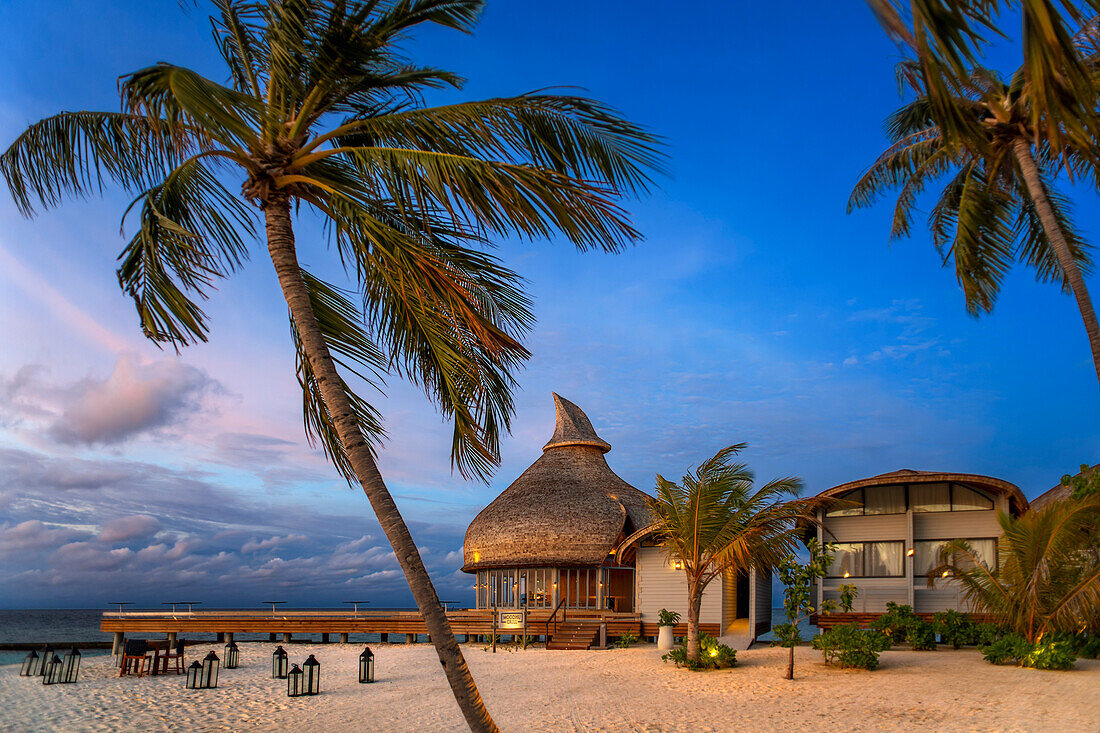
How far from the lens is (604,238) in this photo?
17.1 feet

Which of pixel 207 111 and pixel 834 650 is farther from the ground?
pixel 207 111

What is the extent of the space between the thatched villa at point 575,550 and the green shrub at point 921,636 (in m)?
6.12

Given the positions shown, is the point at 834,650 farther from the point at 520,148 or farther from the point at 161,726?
the point at 520,148

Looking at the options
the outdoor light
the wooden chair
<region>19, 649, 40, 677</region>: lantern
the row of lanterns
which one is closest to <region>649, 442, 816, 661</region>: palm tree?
the outdoor light

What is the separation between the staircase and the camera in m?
21.9

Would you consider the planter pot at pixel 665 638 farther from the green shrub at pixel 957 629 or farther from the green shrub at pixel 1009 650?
the green shrub at pixel 1009 650

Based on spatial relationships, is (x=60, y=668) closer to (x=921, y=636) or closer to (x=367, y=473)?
(x=367, y=473)

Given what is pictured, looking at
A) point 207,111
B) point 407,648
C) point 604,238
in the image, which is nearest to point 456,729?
point 604,238

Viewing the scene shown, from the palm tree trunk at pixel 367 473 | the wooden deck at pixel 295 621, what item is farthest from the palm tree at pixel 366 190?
the wooden deck at pixel 295 621

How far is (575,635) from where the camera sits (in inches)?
880

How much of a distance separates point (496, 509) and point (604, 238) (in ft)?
88.0

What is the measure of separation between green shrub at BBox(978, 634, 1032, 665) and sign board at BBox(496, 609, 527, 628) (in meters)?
13.0

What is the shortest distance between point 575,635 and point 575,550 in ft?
18.2

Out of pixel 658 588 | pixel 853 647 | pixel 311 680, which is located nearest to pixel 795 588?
pixel 853 647
